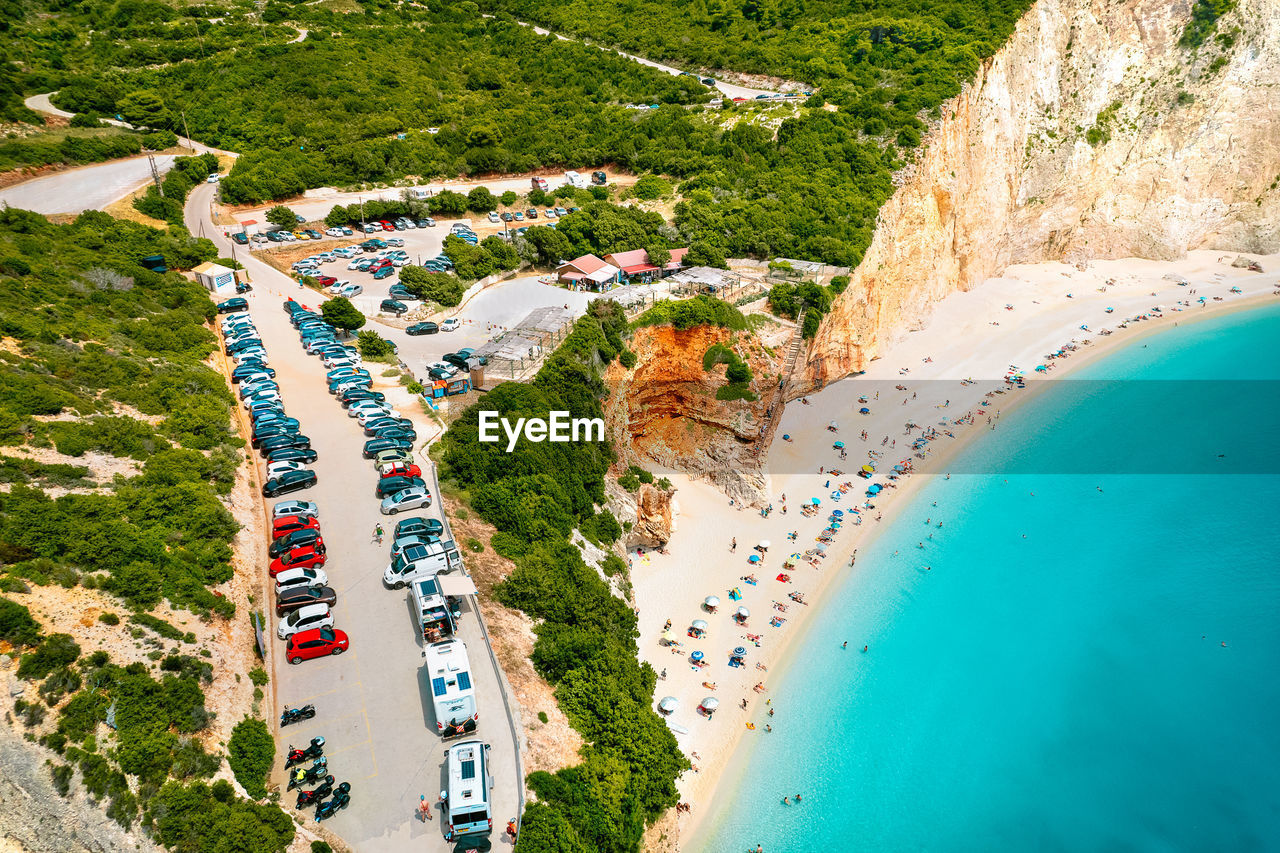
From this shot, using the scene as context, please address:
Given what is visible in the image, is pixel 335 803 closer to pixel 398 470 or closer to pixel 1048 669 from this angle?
pixel 398 470

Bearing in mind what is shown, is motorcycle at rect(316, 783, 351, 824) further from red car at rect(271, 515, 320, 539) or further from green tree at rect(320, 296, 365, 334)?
green tree at rect(320, 296, 365, 334)

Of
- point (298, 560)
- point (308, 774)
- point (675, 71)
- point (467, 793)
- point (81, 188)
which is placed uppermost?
point (675, 71)

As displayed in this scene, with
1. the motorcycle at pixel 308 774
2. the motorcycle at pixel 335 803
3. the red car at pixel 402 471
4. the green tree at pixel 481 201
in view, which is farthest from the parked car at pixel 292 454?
the green tree at pixel 481 201

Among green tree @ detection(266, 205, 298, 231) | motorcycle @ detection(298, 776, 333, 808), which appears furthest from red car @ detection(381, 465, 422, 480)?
green tree @ detection(266, 205, 298, 231)

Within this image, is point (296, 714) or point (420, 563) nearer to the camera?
point (296, 714)

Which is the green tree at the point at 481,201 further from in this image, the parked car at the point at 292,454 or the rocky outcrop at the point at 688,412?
the parked car at the point at 292,454

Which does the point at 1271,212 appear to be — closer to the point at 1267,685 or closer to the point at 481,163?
the point at 1267,685

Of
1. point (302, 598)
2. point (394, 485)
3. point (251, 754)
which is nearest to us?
point (251, 754)

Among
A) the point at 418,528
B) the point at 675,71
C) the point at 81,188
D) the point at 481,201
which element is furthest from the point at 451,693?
the point at 675,71
